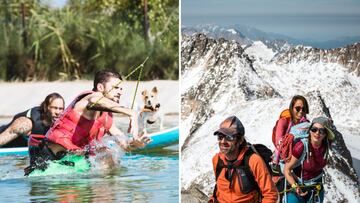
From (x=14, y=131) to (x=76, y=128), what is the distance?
1.59 ft

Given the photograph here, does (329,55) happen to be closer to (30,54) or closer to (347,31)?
(347,31)

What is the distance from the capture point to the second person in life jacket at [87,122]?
888 centimetres

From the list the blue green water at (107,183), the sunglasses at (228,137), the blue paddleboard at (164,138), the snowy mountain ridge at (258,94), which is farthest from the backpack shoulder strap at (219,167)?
the snowy mountain ridge at (258,94)

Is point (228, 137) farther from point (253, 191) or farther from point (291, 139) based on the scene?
point (291, 139)

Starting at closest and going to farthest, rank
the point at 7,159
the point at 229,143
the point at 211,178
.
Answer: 1. the point at 229,143
2. the point at 7,159
3. the point at 211,178

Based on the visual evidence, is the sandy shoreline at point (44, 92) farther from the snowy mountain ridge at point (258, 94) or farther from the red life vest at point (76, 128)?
the snowy mountain ridge at point (258, 94)

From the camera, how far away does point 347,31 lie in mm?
9656

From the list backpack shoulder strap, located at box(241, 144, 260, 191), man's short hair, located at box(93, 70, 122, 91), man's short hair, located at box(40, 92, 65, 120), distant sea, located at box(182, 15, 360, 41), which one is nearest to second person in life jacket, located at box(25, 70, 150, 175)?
man's short hair, located at box(93, 70, 122, 91)

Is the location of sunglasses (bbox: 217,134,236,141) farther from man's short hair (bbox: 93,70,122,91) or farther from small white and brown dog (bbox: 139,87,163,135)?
man's short hair (bbox: 93,70,122,91)

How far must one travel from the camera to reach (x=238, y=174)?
770 centimetres

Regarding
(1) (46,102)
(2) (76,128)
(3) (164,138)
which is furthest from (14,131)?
(3) (164,138)

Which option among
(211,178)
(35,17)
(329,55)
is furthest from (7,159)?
(329,55)

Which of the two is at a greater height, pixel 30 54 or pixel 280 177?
pixel 30 54

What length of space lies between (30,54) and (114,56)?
2.23 ft
